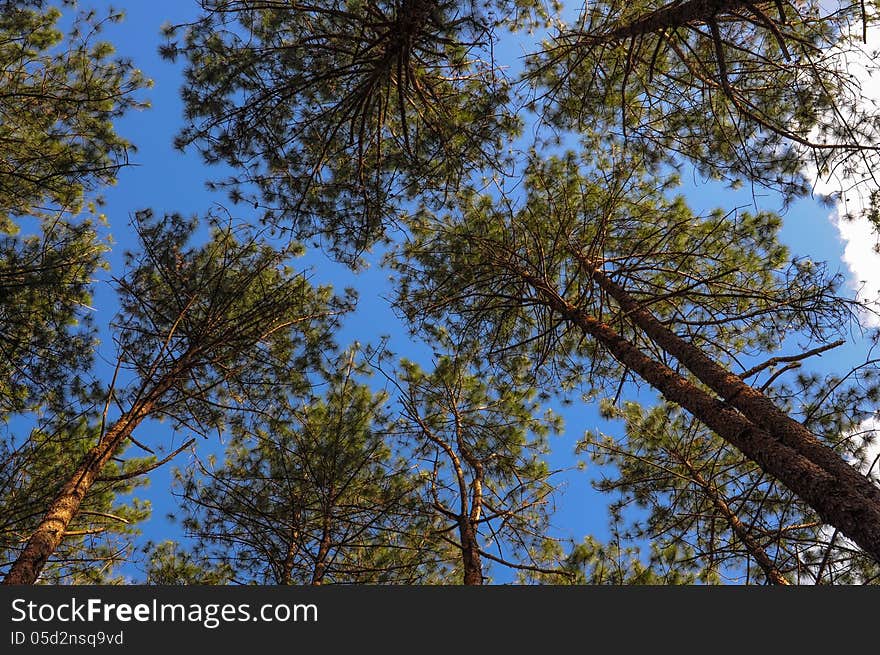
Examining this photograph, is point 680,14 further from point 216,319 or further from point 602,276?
point 216,319

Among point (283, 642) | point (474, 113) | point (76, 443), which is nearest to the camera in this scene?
point (283, 642)

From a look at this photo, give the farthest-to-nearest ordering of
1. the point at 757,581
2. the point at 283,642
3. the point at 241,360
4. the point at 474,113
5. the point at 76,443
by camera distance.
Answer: the point at 76,443, the point at 241,360, the point at 474,113, the point at 757,581, the point at 283,642

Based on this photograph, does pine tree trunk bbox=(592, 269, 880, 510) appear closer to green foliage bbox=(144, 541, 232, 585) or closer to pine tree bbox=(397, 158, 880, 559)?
pine tree bbox=(397, 158, 880, 559)

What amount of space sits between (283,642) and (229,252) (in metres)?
5.05

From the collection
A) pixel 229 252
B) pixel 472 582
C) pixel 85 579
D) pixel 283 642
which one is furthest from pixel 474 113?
pixel 85 579

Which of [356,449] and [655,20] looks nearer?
[655,20]

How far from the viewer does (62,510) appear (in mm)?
3717

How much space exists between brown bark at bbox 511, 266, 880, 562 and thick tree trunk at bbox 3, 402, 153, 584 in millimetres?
4625

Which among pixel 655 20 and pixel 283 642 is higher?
pixel 655 20

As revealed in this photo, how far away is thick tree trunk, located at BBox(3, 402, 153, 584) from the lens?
323cm

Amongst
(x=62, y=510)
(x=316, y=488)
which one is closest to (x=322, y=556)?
(x=316, y=488)

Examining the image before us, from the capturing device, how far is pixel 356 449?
623 cm

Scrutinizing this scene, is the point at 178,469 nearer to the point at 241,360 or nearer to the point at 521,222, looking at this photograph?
the point at 241,360

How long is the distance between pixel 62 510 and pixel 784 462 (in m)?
4.98
